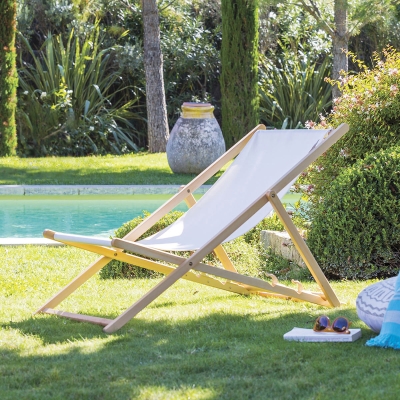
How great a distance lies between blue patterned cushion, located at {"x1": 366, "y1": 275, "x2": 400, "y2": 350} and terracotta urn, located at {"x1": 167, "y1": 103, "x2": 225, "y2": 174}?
7.93 m

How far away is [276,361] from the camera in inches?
117

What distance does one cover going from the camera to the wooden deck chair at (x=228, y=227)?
3699mm

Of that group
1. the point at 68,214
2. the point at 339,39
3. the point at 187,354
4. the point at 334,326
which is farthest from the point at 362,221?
the point at 339,39

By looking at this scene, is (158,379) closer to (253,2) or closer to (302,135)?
(302,135)

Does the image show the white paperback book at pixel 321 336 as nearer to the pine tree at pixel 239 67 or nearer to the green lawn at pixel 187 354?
the green lawn at pixel 187 354

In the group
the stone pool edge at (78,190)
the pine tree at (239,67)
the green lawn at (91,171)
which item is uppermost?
the pine tree at (239,67)

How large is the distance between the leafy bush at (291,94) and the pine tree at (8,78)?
185 inches

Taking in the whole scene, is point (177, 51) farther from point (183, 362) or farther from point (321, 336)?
point (183, 362)

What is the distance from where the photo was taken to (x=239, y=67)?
1316 centimetres

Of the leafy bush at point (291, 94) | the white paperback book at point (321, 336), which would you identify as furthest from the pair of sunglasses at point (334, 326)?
the leafy bush at point (291, 94)

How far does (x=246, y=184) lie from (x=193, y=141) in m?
6.49

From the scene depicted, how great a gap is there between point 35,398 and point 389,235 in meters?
3.01

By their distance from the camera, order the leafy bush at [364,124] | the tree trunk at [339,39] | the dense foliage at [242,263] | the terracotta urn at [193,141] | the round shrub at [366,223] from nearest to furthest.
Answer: the round shrub at [366,223], the dense foliage at [242,263], the leafy bush at [364,124], the terracotta urn at [193,141], the tree trunk at [339,39]

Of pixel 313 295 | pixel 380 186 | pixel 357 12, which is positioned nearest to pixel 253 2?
pixel 357 12
